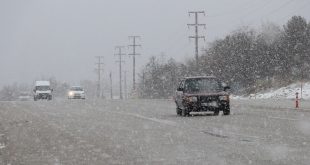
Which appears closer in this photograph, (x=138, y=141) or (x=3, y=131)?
(x=138, y=141)

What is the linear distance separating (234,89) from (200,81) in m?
A: 67.8

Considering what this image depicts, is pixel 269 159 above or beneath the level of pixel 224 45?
beneath

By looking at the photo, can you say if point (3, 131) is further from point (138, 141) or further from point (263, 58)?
point (263, 58)

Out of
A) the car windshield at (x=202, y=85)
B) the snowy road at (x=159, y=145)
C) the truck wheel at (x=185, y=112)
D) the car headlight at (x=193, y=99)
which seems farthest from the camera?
the car windshield at (x=202, y=85)

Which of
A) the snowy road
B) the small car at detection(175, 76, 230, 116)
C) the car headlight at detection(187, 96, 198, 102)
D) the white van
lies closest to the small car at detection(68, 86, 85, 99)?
the white van

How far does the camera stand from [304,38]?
3600 inches

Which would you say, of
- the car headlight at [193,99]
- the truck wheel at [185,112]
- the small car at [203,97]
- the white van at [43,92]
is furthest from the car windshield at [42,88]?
the car headlight at [193,99]

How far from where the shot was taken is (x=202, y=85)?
27016 millimetres

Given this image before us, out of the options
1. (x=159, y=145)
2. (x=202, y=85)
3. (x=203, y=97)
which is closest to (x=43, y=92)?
(x=202, y=85)

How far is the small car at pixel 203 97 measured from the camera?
26.0 metres

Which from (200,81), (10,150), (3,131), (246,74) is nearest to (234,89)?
(246,74)

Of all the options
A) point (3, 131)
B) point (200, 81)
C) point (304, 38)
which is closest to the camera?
point (3, 131)

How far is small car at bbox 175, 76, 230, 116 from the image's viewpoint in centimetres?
2598

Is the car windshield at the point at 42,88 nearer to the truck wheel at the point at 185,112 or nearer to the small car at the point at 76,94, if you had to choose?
the small car at the point at 76,94
